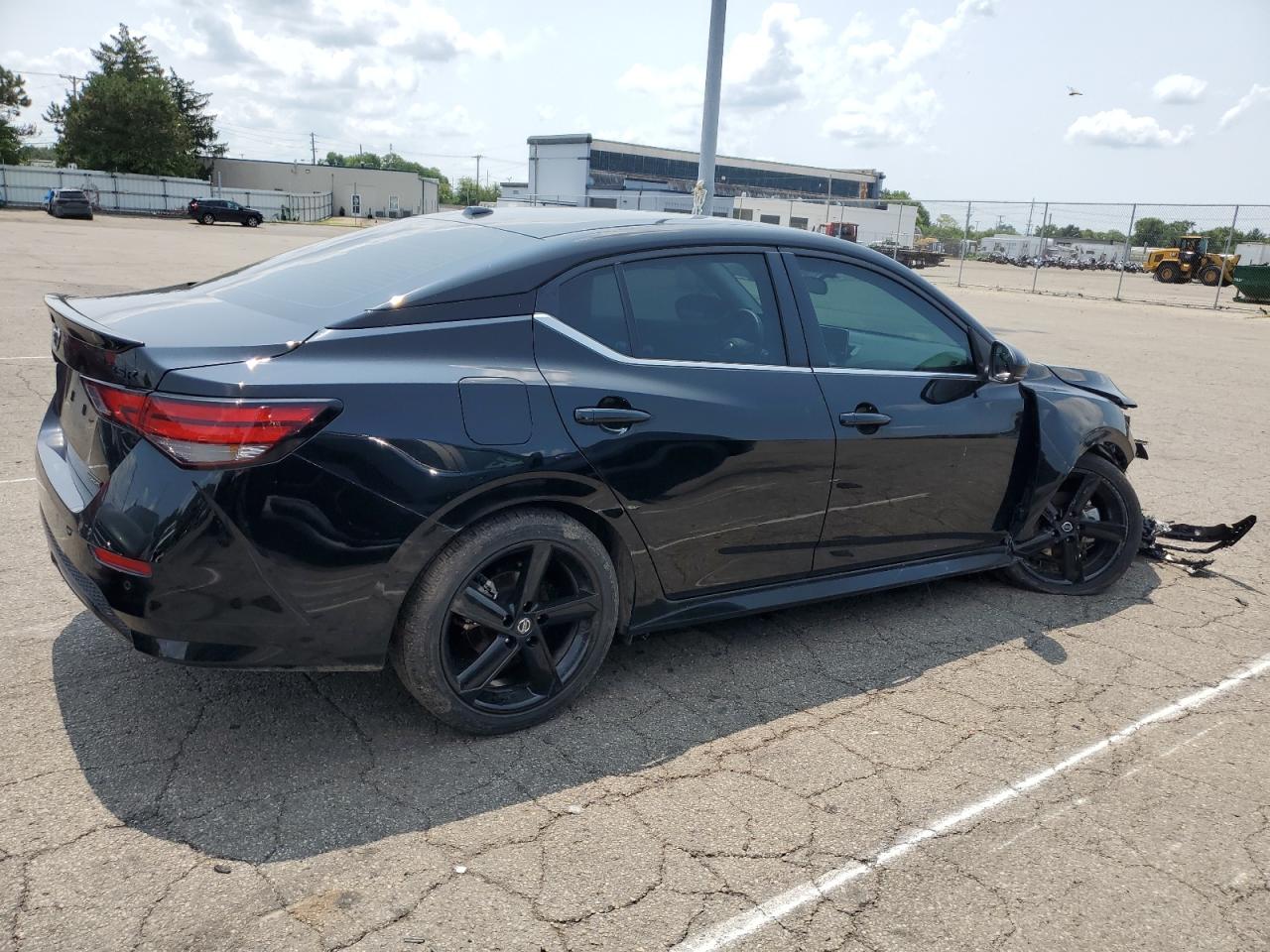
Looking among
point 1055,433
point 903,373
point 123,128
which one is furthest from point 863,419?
point 123,128

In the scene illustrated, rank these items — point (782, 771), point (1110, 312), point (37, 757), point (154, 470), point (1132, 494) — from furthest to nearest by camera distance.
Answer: point (1110, 312)
point (1132, 494)
point (782, 771)
point (37, 757)
point (154, 470)

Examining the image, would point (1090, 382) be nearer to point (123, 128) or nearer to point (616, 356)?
point (616, 356)

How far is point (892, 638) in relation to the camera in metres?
4.20

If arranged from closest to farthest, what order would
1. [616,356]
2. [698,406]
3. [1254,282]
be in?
[616,356] < [698,406] < [1254,282]

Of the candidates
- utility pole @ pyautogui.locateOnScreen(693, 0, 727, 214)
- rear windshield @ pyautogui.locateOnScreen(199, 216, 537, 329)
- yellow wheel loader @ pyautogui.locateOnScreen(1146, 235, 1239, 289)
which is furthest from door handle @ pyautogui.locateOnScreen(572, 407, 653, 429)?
yellow wheel loader @ pyautogui.locateOnScreen(1146, 235, 1239, 289)

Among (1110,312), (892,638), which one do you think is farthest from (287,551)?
(1110,312)

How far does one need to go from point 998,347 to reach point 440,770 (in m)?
2.91

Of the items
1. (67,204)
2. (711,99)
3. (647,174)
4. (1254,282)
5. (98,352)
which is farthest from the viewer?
(647,174)

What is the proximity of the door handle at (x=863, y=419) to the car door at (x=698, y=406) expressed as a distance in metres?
0.08

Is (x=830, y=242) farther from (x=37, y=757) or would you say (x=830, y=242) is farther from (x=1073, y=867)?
(x=37, y=757)

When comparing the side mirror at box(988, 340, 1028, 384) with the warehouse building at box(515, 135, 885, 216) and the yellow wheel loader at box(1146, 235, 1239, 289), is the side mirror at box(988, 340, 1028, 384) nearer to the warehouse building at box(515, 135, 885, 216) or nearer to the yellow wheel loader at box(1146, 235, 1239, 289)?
the yellow wheel loader at box(1146, 235, 1239, 289)

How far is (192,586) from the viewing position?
2664 millimetres

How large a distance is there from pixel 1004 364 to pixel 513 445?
94.2 inches

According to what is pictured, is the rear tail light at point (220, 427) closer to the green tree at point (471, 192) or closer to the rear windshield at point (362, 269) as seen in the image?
the rear windshield at point (362, 269)
